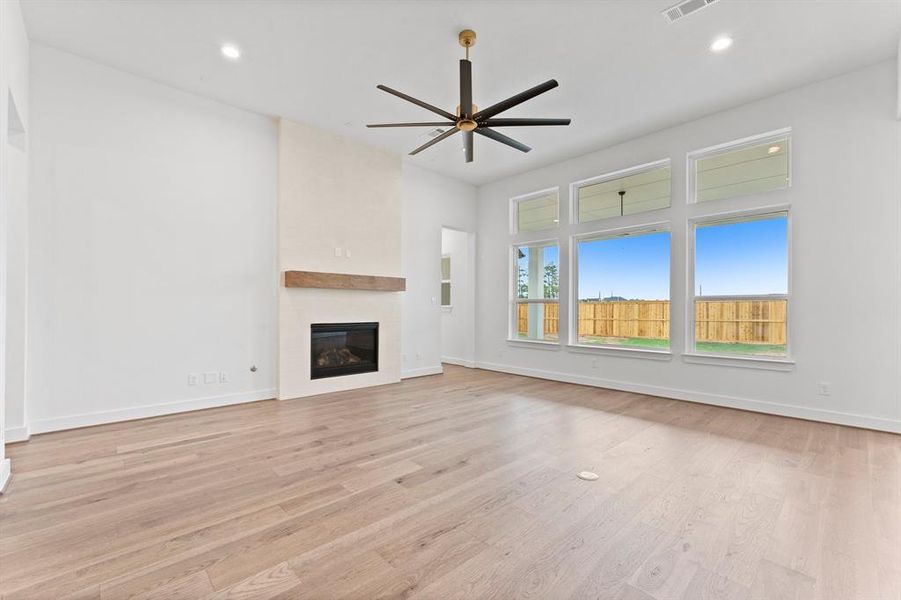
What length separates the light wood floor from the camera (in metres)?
1.60

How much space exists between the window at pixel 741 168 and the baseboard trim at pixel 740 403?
234cm

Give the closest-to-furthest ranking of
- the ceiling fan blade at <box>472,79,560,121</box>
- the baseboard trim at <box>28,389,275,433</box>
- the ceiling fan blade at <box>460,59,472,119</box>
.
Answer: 1. the ceiling fan blade at <box>472,79,560,121</box>
2. the ceiling fan blade at <box>460,59,472,119</box>
3. the baseboard trim at <box>28,389,275,433</box>

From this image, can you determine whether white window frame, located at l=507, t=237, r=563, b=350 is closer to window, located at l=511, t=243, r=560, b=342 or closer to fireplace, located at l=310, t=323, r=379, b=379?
window, located at l=511, t=243, r=560, b=342

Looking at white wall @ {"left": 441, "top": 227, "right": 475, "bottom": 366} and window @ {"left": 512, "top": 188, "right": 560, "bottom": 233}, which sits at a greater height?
window @ {"left": 512, "top": 188, "right": 560, "bottom": 233}

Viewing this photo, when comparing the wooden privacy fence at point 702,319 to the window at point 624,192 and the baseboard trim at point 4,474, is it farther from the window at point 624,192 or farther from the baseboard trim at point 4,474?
the baseboard trim at point 4,474

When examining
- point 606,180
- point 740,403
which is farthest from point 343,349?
point 740,403

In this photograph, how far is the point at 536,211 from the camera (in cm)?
673

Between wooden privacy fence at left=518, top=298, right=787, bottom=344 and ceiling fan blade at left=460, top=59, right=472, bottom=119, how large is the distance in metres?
3.73

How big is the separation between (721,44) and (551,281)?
3685 millimetres

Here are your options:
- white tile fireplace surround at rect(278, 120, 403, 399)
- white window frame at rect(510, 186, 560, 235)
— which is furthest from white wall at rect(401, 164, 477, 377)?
white window frame at rect(510, 186, 560, 235)

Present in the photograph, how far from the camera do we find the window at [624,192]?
5.22 m

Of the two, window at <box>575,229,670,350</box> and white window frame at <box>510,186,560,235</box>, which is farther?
white window frame at <box>510,186,560,235</box>

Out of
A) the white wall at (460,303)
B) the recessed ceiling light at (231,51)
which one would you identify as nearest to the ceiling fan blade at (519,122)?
the recessed ceiling light at (231,51)

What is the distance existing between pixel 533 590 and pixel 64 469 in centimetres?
314
